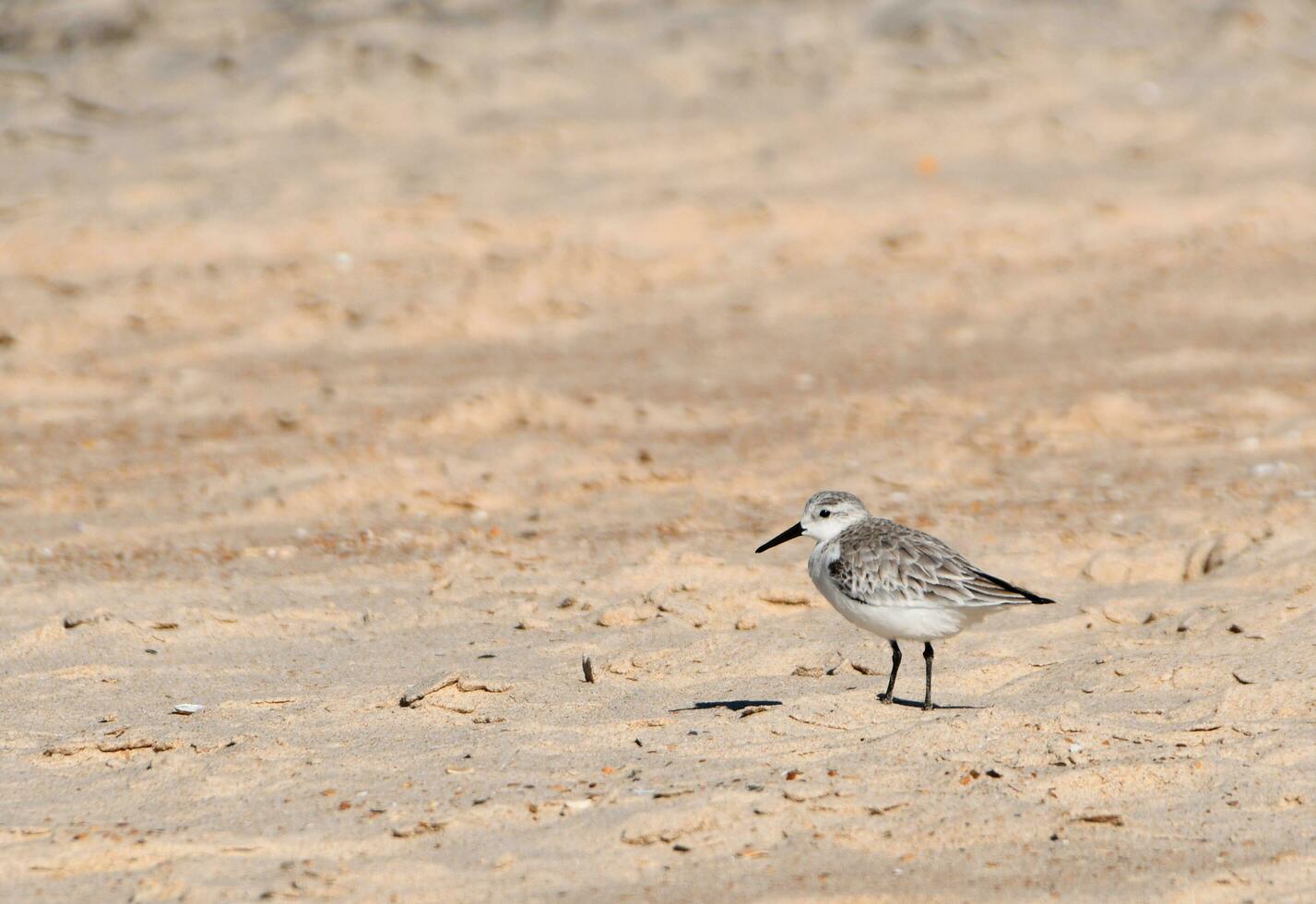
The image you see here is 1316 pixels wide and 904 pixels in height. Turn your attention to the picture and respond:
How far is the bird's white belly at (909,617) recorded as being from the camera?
19.5 ft

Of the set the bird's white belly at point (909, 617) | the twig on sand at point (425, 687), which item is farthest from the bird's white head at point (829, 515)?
the twig on sand at point (425, 687)

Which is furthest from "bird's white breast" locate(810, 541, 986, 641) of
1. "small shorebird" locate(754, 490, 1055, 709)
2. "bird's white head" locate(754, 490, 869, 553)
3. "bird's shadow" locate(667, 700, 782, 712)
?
"bird's white head" locate(754, 490, 869, 553)

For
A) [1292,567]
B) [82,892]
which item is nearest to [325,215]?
[1292,567]

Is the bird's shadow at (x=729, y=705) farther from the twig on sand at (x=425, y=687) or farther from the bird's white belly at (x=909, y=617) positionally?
the twig on sand at (x=425, y=687)

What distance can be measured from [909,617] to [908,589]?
0.10m

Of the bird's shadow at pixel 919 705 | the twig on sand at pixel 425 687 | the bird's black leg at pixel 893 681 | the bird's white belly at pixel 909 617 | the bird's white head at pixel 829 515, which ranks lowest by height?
the twig on sand at pixel 425 687

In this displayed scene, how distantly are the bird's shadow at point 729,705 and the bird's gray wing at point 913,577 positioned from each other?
1.59 feet

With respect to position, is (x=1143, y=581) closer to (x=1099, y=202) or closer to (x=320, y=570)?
(x=320, y=570)

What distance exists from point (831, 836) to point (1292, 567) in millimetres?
3220

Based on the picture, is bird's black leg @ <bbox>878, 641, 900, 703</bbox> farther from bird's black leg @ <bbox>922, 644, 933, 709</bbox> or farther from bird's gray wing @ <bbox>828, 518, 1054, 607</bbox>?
bird's gray wing @ <bbox>828, 518, 1054, 607</bbox>

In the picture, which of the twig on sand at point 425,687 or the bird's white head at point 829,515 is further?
the bird's white head at point 829,515

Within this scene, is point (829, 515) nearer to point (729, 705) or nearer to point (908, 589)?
point (908, 589)

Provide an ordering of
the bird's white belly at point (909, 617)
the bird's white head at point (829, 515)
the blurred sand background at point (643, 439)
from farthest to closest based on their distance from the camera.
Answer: the bird's white head at point (829, 515) < the bird's white belly at point (909, 617) < the blurred sand background at point (643, 439)

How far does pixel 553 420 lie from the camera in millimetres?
10180
